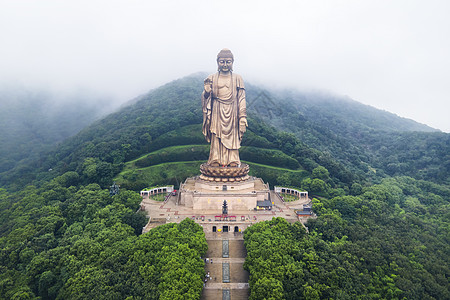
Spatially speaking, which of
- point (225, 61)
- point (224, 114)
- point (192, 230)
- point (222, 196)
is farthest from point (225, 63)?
point (192, 230)

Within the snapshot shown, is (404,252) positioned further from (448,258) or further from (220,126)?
(220,126)

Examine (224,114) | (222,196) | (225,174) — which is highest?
(224,114)

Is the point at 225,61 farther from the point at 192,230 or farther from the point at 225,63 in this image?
the point at 192,230

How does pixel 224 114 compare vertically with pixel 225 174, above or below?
above

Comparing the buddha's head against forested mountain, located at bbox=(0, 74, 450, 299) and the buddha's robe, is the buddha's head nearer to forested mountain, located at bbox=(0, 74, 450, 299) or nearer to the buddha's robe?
the buddha's robe

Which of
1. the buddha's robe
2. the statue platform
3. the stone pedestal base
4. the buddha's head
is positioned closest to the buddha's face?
the buddha's head

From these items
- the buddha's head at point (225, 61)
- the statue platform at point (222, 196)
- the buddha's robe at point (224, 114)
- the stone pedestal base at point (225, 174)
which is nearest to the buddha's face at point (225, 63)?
the buddha's head at point (225, 61)

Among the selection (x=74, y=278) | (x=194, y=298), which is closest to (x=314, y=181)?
(x=194, y=298)
